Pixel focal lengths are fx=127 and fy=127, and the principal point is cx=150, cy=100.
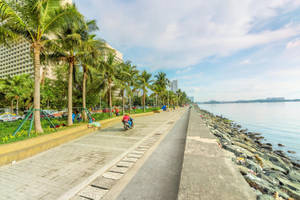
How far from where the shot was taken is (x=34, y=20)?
22.2 ft

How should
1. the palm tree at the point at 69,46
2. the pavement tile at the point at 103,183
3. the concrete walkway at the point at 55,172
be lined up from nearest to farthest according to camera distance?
the concrete walkway at the point at 55,172 → the pavement tile at the point at 103,183 → the palm tree at the point at 69,46

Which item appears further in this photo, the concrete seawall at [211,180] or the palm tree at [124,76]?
the palm tree at [124,76]

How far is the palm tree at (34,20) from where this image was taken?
20.8 feet

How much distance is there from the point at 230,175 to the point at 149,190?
5.88ft

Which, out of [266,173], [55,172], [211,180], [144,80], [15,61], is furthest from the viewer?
[15,61]

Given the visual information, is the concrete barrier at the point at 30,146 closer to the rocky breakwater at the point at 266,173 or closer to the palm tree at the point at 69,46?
the palm tree at the point at 69,46

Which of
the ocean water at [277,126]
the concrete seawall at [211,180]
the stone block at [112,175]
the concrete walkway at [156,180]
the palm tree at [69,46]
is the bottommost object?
the ocean water at [277,126]

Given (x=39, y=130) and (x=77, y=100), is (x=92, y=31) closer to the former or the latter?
(x=39, y=130)

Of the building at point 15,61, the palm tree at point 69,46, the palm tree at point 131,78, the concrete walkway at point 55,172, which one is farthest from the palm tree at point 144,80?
the building at point 15,61

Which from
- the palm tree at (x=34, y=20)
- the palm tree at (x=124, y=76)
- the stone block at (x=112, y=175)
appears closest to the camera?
the stone block at (x=112, y=175)

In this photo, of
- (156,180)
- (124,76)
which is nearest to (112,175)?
(156,180)

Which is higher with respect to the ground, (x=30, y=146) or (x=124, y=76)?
(x=124, y=76)

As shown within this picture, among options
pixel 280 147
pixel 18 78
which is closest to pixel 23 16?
pixel 280 147

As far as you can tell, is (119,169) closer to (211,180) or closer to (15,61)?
(211,180)
